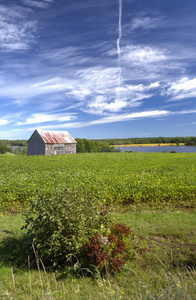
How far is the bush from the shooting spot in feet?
14.0

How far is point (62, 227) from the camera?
431 centimetres

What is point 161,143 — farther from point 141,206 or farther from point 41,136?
point 141,206

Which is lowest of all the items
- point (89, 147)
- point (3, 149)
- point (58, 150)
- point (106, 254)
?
point (106, 254)

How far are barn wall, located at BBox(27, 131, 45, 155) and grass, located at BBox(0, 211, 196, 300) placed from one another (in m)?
38.9

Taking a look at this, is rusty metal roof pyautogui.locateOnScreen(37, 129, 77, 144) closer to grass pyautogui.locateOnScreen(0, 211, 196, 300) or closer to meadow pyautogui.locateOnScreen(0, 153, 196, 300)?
meadow pyautogui.locateOnScreen(0, 153, 196, 300)

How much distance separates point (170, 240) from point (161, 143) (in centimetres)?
9149

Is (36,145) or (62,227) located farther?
(36,145)

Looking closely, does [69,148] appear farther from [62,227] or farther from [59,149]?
[62,227]

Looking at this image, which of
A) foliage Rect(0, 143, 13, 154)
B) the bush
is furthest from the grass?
foliage Rect(0, 143, 13, 154)

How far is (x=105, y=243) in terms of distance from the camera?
13.8 feet

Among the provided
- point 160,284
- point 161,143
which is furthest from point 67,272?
point 161,143

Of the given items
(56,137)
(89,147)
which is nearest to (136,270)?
(56,137)

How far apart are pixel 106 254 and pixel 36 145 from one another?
148 feet

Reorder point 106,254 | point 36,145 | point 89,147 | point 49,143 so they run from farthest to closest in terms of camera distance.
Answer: point 89,147 → point 36,145 → point 49,143 → point 106,254
